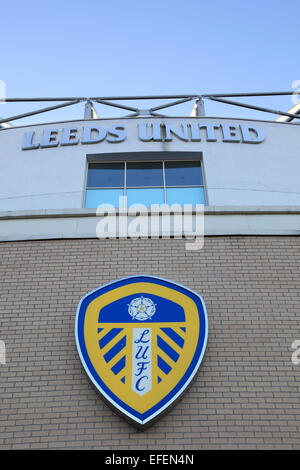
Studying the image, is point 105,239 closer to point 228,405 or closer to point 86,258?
point 86,258

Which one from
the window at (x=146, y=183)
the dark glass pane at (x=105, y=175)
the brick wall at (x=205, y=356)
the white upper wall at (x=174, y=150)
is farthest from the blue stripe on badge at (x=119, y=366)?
the dark glass pane at (x=105, y=175)

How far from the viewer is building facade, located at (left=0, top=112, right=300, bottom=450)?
696 cm

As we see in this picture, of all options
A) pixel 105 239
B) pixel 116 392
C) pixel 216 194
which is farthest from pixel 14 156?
pixel 116 392

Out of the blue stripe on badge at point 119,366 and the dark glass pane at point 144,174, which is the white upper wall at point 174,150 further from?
the blue stripe on badge at point 119,366

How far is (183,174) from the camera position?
11508mm

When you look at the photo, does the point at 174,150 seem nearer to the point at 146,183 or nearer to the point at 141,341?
the point at 146,183

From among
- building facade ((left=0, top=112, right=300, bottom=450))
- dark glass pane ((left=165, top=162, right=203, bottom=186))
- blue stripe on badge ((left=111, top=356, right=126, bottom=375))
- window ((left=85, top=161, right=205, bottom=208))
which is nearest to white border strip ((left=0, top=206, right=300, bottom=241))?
building facade ((left=0, top=112, right=300, bottom=450))

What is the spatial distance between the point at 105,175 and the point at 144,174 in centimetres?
96

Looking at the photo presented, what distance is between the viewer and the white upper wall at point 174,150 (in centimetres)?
1071

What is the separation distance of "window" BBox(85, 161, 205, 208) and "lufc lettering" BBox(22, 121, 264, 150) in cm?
63

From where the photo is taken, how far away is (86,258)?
882 centimetres

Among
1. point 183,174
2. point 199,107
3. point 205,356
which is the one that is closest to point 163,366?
point 205,356

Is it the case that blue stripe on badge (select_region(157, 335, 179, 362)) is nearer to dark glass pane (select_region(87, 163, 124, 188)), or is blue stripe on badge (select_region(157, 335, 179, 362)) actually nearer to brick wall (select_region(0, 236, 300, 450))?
brick wall (select_region(0, 236, 300, 450))
